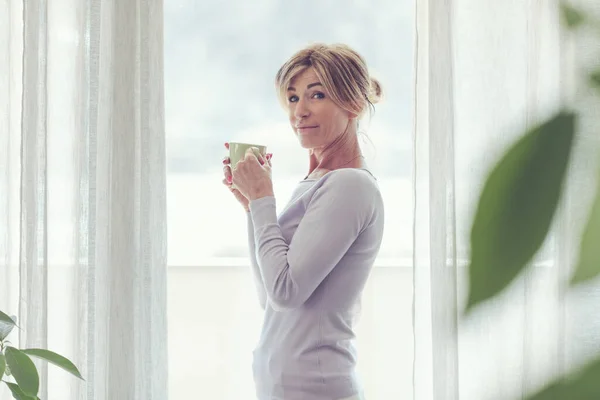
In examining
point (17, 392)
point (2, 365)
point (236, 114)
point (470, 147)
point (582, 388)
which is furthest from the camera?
point (236, 114)

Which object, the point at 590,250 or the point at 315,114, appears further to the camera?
the point at 315,114

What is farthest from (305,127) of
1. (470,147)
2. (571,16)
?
(571,16)

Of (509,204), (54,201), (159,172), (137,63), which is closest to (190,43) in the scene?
(137,63)

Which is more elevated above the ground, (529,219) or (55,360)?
(529,219)

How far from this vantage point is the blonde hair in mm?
1377

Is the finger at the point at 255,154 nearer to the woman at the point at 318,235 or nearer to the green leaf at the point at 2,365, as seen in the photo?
the woman at the point at 318,235

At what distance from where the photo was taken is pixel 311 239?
1257 mm

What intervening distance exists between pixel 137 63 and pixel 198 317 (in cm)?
67

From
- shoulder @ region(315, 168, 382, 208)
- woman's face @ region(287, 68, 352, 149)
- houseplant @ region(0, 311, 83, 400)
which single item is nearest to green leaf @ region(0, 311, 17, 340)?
houseplant @ region(0, 311, 83, 400)

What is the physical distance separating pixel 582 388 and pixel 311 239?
113 centimetres

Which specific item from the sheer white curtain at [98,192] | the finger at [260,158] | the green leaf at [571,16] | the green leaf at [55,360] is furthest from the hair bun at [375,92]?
the green leaf at [571,16]

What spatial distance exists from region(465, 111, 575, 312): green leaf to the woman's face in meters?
1.28

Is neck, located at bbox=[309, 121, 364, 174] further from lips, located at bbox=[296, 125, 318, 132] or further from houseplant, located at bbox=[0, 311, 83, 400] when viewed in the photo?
houseplant, located at bbox=[0, 311, 83, 400]

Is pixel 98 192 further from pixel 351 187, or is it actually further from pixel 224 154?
pixel 351 187
